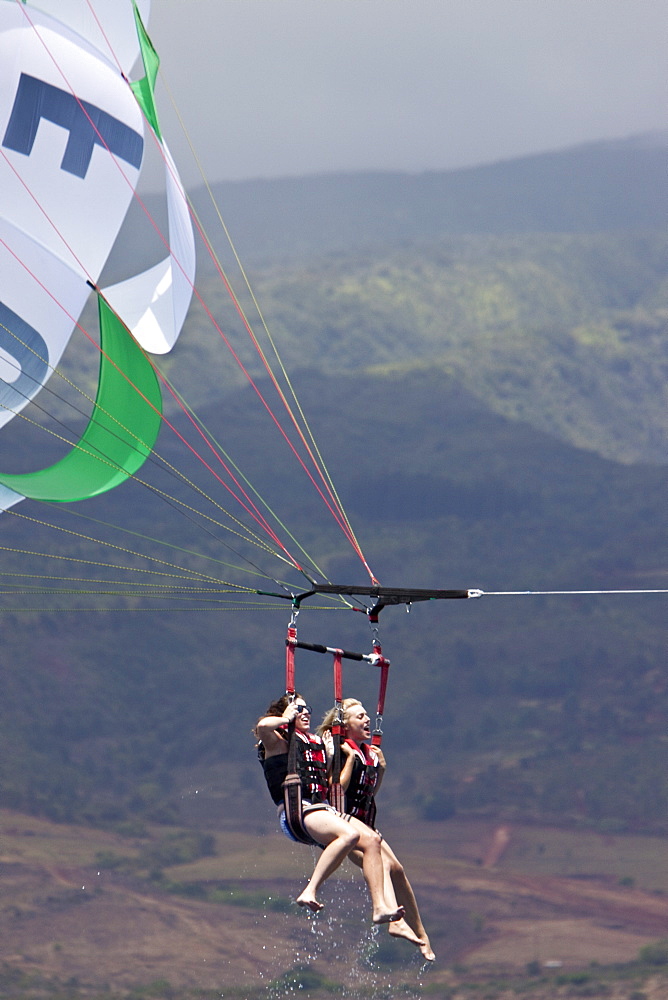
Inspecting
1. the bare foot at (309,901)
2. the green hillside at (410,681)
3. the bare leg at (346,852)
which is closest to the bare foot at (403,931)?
the bare leg at (346,852)

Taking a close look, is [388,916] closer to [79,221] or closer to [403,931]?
[403,931]

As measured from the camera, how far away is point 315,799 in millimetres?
15516

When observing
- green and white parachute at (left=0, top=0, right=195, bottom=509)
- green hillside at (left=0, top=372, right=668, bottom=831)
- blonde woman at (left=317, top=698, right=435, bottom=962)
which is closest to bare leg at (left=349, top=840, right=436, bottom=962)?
blonde woman at (left=317, top=698, right=435, bottom=962)

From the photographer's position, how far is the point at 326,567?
18025cm

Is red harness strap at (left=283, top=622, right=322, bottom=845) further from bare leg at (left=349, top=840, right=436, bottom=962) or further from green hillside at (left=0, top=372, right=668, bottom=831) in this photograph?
green hillside at (left=0, top=372, right=668, bottom=831)

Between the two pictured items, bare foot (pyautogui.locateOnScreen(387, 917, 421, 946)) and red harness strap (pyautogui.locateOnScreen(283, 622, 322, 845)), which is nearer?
bare foot (pyautogui.locateOnScreen(387, 917, 421, 946))

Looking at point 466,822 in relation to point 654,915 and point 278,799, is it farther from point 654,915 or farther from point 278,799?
point 278,799

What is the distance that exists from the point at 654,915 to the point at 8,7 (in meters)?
143

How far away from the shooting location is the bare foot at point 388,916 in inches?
569

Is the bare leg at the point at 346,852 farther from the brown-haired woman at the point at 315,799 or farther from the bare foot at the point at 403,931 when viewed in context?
the bare foot at the point at 403,931

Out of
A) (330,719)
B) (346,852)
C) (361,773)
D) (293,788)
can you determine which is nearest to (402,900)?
(346,852)

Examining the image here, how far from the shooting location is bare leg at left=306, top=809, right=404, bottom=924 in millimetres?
14703

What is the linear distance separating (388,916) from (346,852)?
737 mm

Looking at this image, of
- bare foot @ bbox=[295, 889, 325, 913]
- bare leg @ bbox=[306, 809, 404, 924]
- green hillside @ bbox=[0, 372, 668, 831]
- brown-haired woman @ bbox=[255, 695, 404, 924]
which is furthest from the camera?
green hillside @ bbox=[0, 372, 668, 831]
